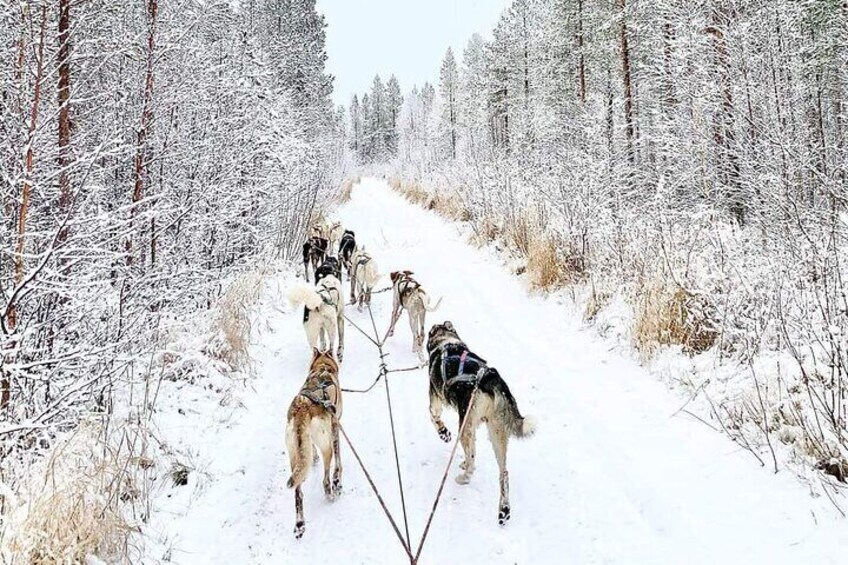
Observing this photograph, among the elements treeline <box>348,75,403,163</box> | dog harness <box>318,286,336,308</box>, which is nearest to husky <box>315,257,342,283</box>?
dog harness <box>318,286,336,308</box>

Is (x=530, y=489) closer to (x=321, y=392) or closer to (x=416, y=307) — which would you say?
(x=321, y=392)

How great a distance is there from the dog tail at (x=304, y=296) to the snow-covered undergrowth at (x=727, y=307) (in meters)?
3.57

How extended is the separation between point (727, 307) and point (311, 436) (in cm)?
386

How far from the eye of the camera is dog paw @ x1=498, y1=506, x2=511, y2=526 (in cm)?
336

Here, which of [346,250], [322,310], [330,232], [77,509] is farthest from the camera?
[330,232]

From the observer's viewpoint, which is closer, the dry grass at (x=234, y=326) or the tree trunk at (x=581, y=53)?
the dry grass at (x=234, y=326)

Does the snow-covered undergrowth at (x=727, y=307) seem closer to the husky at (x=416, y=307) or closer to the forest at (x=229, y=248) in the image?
the forest at (x=229, y=248)

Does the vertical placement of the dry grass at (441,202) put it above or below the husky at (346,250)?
above

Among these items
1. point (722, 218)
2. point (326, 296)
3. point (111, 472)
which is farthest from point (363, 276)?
point (722, 218)

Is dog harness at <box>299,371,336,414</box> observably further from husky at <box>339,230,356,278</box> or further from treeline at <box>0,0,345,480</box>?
husky at <box>339,230,356,278</box>

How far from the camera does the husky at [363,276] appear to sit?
8430 mm

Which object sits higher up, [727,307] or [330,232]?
[330,232]

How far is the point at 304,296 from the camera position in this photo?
5.71 metres

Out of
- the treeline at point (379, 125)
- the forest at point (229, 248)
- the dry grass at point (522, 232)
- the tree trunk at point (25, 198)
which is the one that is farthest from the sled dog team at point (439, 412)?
the treeline at point (379, 125)
